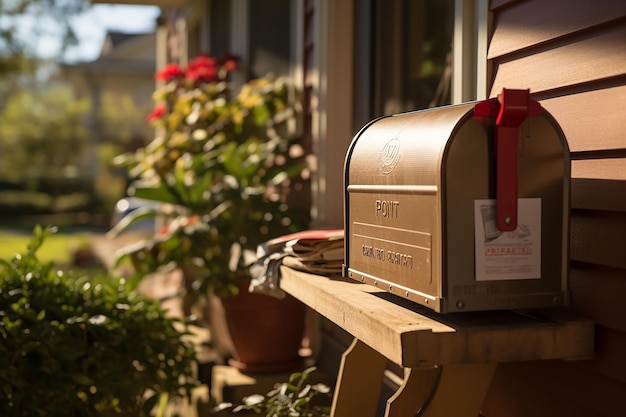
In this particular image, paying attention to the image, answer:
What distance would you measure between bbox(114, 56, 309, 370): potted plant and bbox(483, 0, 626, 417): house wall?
1.78 meters

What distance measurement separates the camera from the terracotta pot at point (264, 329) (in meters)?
3.32

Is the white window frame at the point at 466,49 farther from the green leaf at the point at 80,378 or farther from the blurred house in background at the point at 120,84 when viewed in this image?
the blurred house in background at the point at 120,84

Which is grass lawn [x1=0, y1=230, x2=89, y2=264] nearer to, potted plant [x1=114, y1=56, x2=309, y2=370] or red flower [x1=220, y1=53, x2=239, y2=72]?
red flower [x1=220, y1=53, x2=239, y2=72]

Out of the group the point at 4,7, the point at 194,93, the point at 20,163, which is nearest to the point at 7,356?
the point at 194,93

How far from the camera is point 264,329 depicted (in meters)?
3.31

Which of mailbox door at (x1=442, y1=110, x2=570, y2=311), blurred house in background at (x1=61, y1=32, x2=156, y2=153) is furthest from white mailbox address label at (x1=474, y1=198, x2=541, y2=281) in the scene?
blurred house in background at (x1=61, y1=32, x2=156, y2=153)

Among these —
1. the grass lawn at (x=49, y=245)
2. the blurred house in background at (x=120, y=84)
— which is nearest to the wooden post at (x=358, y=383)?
the grass lawn at (x=49, y=245)

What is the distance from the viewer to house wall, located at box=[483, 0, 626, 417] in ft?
4.72

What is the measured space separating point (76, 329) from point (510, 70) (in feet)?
4.92

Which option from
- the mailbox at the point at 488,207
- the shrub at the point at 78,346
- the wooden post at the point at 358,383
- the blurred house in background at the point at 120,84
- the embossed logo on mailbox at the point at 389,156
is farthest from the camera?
the blurred house in background at the point at 120,84

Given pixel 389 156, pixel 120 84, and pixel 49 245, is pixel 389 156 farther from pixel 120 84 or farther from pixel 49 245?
pixel 120 84

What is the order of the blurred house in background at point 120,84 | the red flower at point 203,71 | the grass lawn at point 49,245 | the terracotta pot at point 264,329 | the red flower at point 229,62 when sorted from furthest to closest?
the blurred house in background at point 120,84
the grass lawn at point 49,245
the red flower at point 203,71
the red flower at point 229,62
the terracotta pot at point 264,329

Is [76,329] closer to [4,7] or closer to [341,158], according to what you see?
[341,158]

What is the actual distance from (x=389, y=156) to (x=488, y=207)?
0.26 meters
